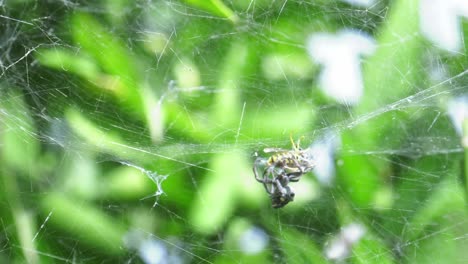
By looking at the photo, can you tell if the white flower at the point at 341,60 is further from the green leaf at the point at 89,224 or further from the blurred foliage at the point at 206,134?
the green leaf at the point at 89,224

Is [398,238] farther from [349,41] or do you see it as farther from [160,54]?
[160,54]

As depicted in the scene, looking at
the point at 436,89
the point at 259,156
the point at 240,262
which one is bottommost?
the point at 240,262

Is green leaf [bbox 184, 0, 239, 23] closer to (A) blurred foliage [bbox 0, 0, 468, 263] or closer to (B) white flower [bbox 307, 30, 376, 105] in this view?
(A) blurred foliage [bbox 0, 0, 468, 263]

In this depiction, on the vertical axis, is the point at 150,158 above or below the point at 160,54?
below

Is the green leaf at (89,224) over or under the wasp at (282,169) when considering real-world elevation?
under

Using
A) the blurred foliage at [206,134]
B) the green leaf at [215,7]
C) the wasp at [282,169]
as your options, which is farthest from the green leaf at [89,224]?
the green leaf at [215,7]

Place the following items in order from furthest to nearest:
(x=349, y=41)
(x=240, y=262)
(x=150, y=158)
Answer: (x=349, y=41) < (x=150, y=158) < (x=240, y=262)

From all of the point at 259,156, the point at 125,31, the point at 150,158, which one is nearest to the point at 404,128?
the point at 259,156
